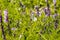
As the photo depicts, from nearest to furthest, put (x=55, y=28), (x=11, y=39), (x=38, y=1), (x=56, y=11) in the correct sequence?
(x=11, y=39) → (x=55, y=28) → (x=56, y=11) → (x=38, y=1)

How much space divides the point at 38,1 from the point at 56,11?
37 centimetres

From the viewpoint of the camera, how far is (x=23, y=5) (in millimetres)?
3150

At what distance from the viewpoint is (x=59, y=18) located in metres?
2.73

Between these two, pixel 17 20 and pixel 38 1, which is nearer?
pixel 17 20

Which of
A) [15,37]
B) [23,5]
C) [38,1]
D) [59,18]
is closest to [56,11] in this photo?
[59,18]

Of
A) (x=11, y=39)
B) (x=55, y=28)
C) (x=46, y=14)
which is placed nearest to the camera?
(x=11, y=39)

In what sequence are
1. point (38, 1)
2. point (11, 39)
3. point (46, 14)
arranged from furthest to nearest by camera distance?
point (38, 1) → point (46, 14) → point (11, 39)

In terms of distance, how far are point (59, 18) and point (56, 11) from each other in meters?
0.18

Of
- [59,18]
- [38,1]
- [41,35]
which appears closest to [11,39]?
[41,35]

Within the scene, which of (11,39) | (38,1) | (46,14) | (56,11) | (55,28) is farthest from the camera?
(38,1)

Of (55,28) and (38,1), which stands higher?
(38,1)

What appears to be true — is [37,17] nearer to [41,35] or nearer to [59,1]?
[41,35]

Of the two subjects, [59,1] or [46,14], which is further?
[59,1]

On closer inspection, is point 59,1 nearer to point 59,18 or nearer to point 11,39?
point 59,18
